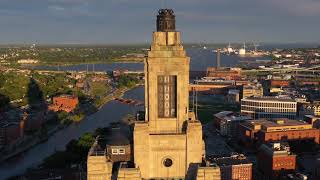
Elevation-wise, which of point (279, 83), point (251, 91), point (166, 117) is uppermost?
point (166, 117)

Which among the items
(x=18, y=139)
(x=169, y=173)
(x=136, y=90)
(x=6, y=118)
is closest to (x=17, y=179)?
(x=18, y=139)

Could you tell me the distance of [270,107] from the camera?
9731cm

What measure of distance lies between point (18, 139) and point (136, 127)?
61.7 metres

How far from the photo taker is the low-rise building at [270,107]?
95.7 m

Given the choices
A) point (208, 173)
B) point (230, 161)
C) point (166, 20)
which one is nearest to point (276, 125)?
point (230, 161)

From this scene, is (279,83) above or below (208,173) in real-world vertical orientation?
below

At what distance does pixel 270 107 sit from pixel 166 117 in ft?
279

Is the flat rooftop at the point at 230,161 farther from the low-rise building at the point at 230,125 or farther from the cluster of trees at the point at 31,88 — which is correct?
the cluster of trees at the point at 31,88

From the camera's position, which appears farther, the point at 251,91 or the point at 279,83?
the point at 279,83

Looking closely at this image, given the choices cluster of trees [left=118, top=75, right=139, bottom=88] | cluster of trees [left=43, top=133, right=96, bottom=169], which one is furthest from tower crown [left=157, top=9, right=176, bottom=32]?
cluster of trees [left=118, top=75, right=139, bottom=88]

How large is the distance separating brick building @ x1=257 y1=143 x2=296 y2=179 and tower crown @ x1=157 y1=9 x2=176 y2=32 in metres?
43.0

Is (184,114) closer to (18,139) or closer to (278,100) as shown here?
(18,139)

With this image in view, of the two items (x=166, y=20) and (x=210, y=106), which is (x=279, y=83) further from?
(x=166, y=20)

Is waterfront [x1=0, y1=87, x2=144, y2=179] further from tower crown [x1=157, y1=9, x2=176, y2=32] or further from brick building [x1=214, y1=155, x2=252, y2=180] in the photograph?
tower crown [x1=157, y1=9, x2=176, y2=32]
